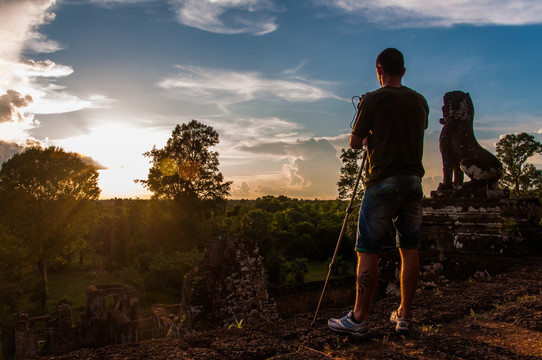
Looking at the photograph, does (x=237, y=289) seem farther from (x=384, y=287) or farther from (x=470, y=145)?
(x=470, y=145)

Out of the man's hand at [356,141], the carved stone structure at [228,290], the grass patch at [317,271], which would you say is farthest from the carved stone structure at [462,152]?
the grass patch at [317,271]

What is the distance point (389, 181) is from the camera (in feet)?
9.37

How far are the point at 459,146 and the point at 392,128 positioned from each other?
4860 mm

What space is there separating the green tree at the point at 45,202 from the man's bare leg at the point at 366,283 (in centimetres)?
2696

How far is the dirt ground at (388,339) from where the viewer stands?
240 centimetres

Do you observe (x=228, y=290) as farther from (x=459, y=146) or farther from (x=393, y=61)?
(x=393, y=61)

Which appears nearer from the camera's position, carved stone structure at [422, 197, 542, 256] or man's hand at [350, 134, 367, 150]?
man's hand at [350, 134, 367, 150]

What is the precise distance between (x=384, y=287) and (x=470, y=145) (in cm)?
301

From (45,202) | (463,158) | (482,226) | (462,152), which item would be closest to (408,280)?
(482,226)

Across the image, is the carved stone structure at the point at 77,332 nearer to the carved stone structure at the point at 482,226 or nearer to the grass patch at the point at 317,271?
the grass patch at the point at 317,271

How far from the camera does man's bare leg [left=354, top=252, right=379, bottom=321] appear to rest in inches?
111

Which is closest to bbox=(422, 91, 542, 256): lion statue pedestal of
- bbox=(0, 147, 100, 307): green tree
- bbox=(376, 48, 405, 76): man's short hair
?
bbox=(376, 48, 405, 76): man's short hair

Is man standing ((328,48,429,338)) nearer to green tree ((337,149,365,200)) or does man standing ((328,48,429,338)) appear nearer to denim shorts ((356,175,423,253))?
denim shorts ((356,175,423,253))

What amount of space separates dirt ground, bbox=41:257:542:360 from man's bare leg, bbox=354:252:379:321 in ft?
0.66
